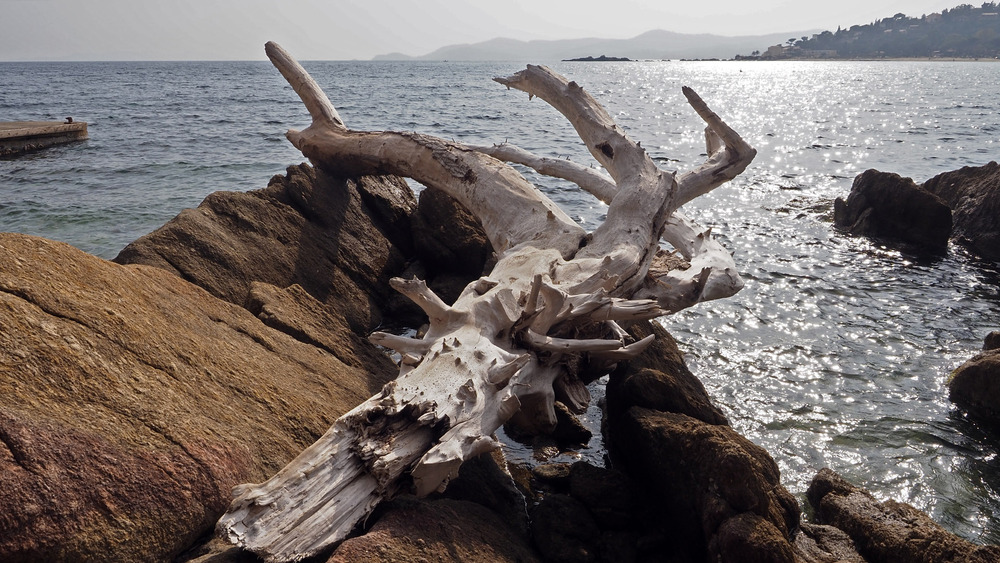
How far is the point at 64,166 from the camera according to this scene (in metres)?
15.8

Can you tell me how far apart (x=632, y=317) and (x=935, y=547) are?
2171 millimetres

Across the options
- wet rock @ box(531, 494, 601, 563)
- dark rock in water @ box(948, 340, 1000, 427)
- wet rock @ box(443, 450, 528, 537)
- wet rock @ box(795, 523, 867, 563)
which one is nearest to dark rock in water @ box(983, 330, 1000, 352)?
dark rock in water @ box(948, 340, 1000, 427)

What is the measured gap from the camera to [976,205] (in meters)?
11.3

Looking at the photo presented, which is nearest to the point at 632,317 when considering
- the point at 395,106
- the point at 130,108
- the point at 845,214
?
the point at 845,214

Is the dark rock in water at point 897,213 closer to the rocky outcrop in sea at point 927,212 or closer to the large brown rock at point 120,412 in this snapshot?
the rocky outcrop in sea at point 927,212

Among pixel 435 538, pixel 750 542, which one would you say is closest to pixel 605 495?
pixel 750 542

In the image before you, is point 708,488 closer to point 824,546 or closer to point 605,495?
point 605,495

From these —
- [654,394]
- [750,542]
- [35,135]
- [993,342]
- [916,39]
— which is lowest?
[993,342]

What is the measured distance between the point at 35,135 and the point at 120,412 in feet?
66.2

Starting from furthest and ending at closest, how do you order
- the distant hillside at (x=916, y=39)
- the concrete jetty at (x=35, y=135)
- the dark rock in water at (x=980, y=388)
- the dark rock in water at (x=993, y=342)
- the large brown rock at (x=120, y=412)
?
the distant hillside at (x=916, y=39) → the concrete jetty at (x=35, y=135) → the dark rock in water at (x=993, y=342) → the dark rock in water at (x=980, y=388) → the large brown rock at (x=120, y=412)

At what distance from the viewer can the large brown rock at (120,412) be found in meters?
2.50

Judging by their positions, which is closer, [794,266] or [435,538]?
[435,538]

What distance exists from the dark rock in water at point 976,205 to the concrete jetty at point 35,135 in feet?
73.4

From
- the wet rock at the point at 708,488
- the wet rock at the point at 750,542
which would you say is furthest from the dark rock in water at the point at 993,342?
the wet rock at the point at 750,542
